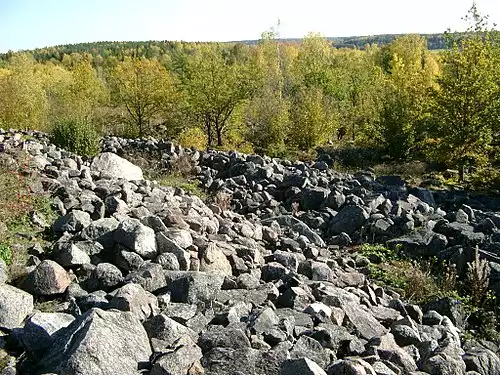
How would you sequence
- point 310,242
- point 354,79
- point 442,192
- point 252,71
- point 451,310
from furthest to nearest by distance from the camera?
point 354,79 → point 252,71 → point 442,192 → point 310,242 → point 451,310

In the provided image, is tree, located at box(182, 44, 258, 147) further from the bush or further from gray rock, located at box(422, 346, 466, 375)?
gray rock, located at box(422, 346, 466, 375)

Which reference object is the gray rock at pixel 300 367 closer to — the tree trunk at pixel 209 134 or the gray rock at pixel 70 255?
the gray rock at pixel 70 255

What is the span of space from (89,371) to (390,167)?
1672cm

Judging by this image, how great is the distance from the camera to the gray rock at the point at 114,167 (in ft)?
34.0

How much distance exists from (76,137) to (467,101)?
12596 millimetres

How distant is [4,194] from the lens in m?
7.01

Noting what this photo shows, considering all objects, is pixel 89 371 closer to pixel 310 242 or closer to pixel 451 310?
pixel 451 310

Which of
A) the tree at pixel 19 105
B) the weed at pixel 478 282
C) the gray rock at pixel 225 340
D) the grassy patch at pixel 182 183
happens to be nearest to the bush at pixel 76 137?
the grassy patch at pixel 182 183

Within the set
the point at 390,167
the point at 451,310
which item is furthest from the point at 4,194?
the point at 390,167

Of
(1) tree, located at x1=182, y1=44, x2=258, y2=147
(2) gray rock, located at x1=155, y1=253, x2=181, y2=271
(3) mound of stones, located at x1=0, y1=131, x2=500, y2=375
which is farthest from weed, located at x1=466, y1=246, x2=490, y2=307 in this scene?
(1) tree, located at x1=182, y1=44, x2=258, y2=147

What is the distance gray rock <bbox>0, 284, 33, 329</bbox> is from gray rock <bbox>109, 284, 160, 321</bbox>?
2.61 feet

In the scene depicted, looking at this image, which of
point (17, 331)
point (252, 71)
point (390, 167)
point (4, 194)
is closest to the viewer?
point (17, 331)

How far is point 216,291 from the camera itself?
5.12m

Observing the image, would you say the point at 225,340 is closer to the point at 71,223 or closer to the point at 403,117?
the point at 71,223
